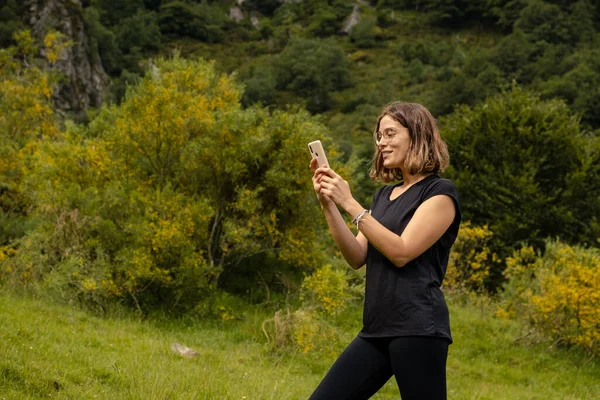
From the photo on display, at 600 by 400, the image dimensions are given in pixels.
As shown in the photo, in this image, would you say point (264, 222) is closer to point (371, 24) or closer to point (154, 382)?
point (154, 382)

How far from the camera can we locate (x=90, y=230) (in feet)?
37.4

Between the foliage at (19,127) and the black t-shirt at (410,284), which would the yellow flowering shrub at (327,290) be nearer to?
the foliage at (19,127)

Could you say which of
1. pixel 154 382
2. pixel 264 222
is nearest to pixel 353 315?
pixel 264 222

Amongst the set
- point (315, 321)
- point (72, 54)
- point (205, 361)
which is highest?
point (205, 361)

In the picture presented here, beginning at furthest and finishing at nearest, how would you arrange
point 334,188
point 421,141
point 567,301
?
point 567,301 → point 421,141 → point 334,188

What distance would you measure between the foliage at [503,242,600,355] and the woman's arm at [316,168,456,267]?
363 inches

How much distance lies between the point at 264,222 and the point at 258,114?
6.85ft

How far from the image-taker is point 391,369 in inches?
104

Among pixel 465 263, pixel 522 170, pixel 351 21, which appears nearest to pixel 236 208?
pixel 465 263

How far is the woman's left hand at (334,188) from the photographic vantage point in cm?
252

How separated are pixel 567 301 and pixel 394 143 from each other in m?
9.45

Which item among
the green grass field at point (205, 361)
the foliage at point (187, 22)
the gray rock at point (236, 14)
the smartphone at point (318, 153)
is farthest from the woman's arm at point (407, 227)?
the gray rock at point (236, 14)

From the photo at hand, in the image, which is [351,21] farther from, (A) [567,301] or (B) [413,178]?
(B) [413,178]

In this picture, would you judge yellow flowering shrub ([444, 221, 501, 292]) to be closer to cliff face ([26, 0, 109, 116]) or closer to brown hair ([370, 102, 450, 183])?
brown hair ([370, 102, 450, 183])
